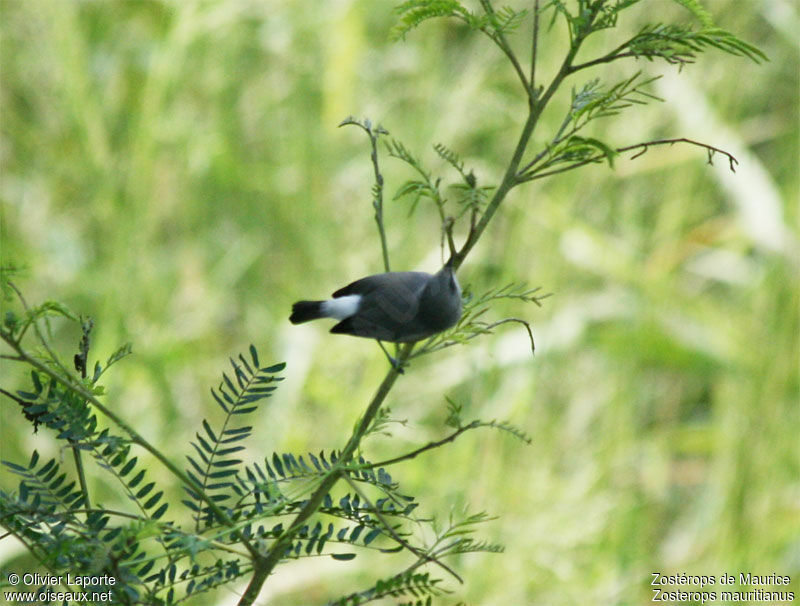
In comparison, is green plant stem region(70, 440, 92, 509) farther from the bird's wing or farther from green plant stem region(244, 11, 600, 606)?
the bird's wing

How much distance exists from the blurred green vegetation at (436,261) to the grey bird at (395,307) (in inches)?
30.3

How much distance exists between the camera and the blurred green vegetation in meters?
1.83

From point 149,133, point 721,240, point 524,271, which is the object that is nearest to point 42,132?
point 149,133

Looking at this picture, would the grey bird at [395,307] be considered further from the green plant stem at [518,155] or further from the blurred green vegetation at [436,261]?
the blurred green vegetation at [436,261]

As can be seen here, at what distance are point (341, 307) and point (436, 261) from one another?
125cm

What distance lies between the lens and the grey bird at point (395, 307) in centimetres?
74

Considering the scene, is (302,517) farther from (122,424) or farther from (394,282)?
(394,282)

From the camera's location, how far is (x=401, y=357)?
2.18ft

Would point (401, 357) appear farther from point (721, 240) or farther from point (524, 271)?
point (721, 240)

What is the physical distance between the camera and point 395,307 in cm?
82

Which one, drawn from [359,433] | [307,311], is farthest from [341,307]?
[359,433]

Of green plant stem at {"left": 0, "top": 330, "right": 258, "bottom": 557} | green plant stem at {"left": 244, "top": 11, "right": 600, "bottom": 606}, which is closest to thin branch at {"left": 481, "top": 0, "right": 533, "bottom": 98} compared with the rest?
green plant stem at {"left": 244, "top": 11, "right": 600, "bottom": 606}

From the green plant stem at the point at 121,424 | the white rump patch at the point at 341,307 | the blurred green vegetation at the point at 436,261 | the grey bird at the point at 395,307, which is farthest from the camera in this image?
the blurred green vegetation at the point at 436,261

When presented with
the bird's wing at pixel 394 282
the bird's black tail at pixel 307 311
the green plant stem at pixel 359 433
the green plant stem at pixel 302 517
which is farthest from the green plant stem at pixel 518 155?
the bird's black tail at pixel 307 311
